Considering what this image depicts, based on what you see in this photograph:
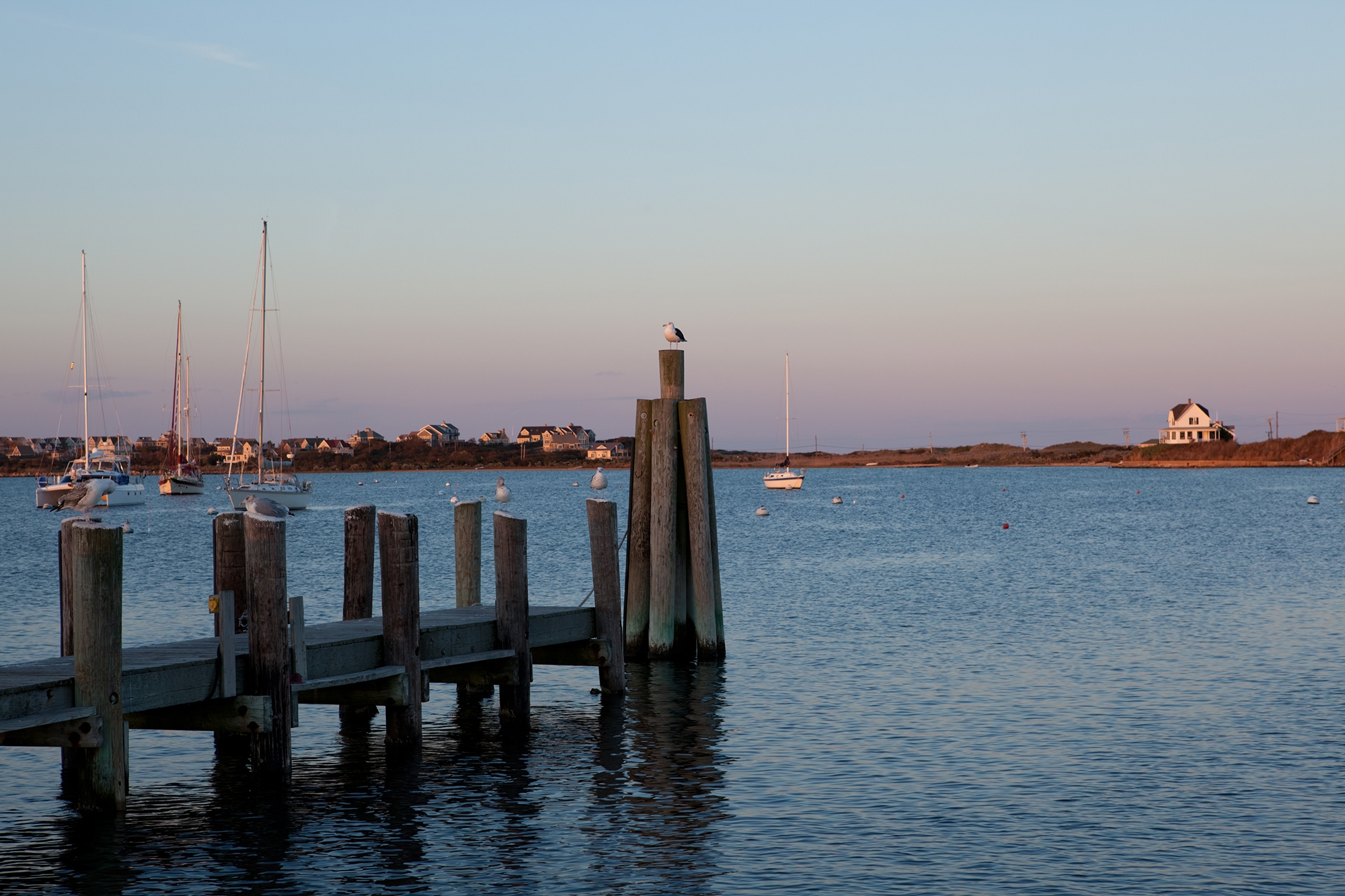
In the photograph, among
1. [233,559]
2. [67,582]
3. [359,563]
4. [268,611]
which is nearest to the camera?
[67,582]

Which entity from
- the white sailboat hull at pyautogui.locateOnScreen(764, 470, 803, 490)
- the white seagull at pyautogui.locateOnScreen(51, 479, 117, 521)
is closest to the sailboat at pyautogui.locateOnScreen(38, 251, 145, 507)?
the white seagull at pyautogui.locateOnScreen(51, 479, 117, 521)

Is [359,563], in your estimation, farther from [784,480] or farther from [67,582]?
[784,480]

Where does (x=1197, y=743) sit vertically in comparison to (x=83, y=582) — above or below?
below

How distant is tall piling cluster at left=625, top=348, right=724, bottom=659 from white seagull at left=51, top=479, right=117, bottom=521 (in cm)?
7621

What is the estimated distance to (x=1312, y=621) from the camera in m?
A: 28.0

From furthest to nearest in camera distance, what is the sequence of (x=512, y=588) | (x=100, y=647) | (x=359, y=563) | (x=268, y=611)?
1. (x=359, y=563)
2. (x=512, y=588)
3. (x=268, y=611)
4. (x=100, y=647)

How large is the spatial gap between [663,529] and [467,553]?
116 inches

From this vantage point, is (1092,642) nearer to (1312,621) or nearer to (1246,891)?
(1312,621)

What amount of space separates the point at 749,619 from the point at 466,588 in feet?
38.3

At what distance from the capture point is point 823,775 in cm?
1470

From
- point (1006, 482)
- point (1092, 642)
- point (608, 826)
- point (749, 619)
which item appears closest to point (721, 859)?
point (608, 826)

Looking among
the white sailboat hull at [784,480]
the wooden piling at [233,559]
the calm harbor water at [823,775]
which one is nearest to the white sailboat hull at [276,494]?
the calm harbor water at [823,775]

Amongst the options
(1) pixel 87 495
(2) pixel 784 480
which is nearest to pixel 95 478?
(1) pixel 87 495

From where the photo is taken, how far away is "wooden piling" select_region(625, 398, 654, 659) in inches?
787
